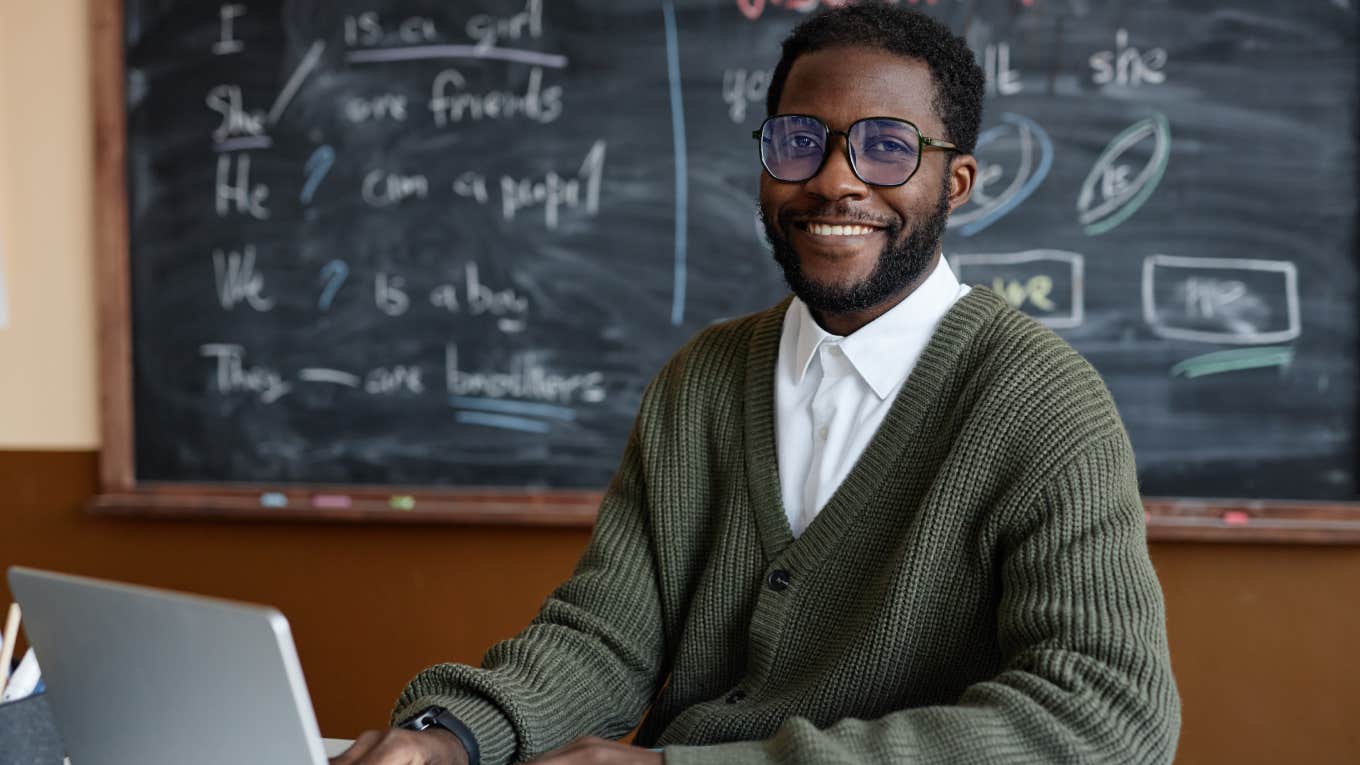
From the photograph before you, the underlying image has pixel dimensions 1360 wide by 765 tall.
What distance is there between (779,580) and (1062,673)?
0.32 meters

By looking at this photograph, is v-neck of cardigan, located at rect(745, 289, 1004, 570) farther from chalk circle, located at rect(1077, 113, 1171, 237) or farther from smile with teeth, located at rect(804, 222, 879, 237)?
chalk circle, located at rect(1077, 113, 1171, 237)

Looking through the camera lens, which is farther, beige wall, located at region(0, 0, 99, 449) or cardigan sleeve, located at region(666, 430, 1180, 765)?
beige wall, located at region(0, 0, 99, 449)

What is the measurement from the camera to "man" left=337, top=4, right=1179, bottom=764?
1077 millimetres

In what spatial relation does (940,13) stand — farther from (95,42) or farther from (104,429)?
(104,429)

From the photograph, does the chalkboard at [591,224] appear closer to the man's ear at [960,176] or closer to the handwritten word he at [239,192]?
the handwritten word he at [239,192]

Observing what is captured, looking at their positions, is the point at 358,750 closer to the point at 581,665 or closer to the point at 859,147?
the point at 581,665

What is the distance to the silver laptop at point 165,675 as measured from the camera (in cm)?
79

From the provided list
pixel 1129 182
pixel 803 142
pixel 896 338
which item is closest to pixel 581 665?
pixel 896 338

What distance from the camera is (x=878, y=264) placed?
1.33m

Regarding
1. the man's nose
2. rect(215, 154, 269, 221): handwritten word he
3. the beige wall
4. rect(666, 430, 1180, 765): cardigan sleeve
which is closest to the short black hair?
the man's nose

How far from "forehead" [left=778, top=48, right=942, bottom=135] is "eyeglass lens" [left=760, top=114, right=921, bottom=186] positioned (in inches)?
0.6

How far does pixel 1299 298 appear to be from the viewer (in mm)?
2398

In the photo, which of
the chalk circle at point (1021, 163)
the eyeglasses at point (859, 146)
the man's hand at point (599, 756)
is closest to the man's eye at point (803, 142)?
A: the eyeglasses at point (859, 146)

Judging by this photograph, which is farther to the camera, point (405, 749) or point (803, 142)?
point (803, 142)
